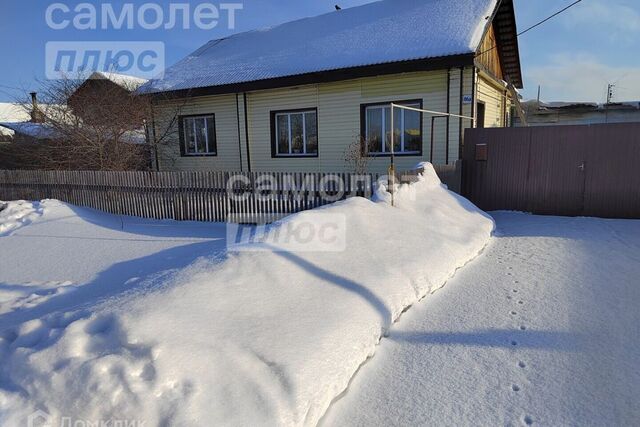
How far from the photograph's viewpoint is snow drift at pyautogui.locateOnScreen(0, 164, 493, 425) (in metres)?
2.04

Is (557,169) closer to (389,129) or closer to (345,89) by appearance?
(389,129)

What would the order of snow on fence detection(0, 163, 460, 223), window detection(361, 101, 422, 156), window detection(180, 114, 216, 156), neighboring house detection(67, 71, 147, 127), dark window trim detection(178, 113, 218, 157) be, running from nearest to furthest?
1. snow on fence detection(0, 163, 460, 223)
2. window detection(361, 101, 422, 156)
3. neighboring house detection(67, 71, 147, 127)
4. dark window trim detection(178, 113, 218, 157)
5. window detection(180, 114, 216, 156)

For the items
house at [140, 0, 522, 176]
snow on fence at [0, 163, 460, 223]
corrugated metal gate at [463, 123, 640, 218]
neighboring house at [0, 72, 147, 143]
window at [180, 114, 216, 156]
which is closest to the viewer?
snow on fence at [0, 163, 460, 223]

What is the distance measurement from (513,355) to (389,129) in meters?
8.28

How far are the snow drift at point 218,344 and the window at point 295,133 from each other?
26.6 ft

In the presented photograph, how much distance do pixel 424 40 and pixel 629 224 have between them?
5.96 m

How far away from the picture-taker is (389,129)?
10531mm

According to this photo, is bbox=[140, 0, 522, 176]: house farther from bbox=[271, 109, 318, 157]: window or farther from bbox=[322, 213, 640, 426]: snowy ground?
bbox=[322, 213, 640, 426]: snowy ground

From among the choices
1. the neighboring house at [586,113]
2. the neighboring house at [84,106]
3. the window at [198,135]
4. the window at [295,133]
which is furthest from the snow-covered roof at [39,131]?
the neighboring house at [586,113]

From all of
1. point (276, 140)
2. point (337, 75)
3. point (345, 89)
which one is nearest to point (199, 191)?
point (276, 140)

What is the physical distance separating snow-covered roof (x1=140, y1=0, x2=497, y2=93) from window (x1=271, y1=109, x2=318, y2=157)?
47.3 inches

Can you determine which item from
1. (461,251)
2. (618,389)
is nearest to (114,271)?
(461,251)

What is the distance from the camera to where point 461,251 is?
514 cm

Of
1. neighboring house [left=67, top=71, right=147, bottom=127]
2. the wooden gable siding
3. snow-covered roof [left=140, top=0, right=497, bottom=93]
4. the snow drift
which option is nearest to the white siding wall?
snow-covered roof [left=140, top=0, right=497, bottom=93]
